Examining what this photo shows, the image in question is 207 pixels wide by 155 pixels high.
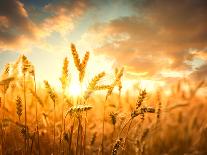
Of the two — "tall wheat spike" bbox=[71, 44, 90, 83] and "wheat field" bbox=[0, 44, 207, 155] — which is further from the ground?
"tall wheat spike" bbox=[71, 44, 90, 83]

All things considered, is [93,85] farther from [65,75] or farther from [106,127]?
[106,127]

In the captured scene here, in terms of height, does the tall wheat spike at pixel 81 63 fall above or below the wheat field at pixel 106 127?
above

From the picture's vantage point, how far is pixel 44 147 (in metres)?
3.49

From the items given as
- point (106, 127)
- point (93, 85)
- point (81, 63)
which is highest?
point (81, 63)

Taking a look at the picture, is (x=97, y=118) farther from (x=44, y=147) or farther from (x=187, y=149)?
(x=187, y=149)

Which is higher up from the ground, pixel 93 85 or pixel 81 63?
pixel 81 63

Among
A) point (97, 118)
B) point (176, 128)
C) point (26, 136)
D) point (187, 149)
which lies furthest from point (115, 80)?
point (97, 118)

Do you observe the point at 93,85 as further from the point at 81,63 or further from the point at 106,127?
the point at 106,127

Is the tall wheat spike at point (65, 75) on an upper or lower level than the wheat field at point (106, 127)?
upper

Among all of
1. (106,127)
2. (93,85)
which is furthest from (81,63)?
(106,127)

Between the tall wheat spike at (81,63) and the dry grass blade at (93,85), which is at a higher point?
the tall wheat spike at (81,63)

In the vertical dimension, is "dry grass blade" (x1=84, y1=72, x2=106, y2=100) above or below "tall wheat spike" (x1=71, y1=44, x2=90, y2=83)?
below

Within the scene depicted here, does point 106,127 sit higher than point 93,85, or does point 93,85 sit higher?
point 93,85

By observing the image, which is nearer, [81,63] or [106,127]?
[81,63]
